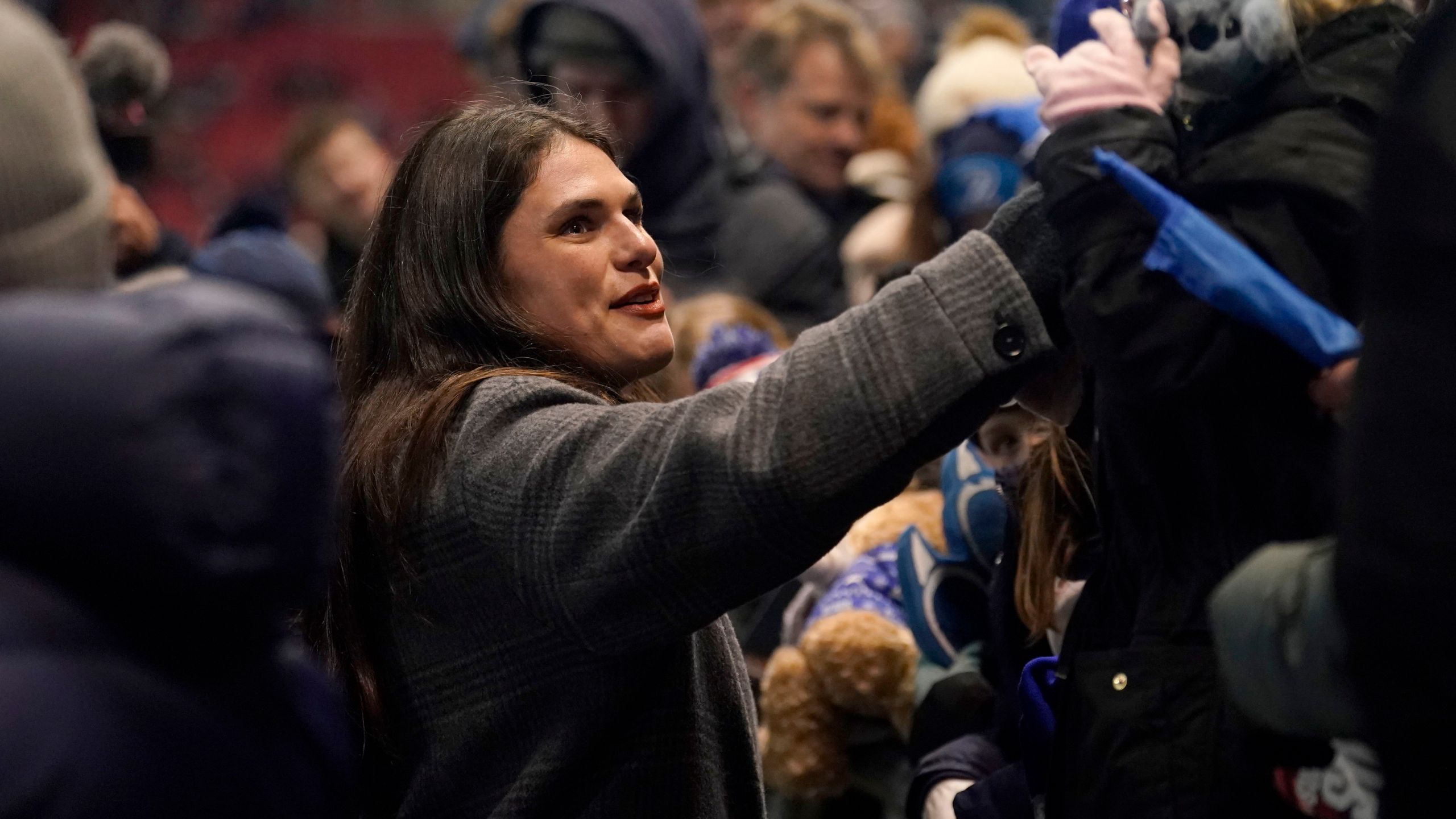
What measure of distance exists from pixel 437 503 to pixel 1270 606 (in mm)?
883

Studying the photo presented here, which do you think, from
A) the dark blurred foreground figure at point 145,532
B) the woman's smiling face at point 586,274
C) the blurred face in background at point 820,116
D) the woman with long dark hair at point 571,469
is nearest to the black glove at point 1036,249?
the woman with long dark hair at point 571,469

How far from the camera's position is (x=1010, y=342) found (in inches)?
61.0

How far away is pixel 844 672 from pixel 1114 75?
1153mm

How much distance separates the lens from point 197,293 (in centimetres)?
117

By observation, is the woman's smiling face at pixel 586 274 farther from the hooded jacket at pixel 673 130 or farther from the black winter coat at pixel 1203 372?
the hooded jacket at pixel 673 130

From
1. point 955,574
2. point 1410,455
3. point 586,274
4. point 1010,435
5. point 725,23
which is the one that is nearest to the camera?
point 1410,455

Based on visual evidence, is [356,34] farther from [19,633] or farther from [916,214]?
[19,633]

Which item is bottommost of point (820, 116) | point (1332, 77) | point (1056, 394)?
point (820, 116)

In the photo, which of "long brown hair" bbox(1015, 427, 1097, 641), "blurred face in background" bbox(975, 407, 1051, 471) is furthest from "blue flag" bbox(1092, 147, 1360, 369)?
"blurred face in background" bbox(975, 407, 1051, 471)

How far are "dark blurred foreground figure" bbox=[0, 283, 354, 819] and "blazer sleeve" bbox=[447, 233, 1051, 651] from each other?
0.42 m

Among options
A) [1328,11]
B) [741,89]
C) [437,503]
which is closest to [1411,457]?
[1328,11]

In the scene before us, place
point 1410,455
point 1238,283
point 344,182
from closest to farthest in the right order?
1. point 1410,455
2. point 1238,283
3. point 344,182

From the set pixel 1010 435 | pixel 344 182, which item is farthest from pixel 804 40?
pixel 1010 435

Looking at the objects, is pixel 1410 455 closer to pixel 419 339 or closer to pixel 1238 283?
pixel 1238 283
